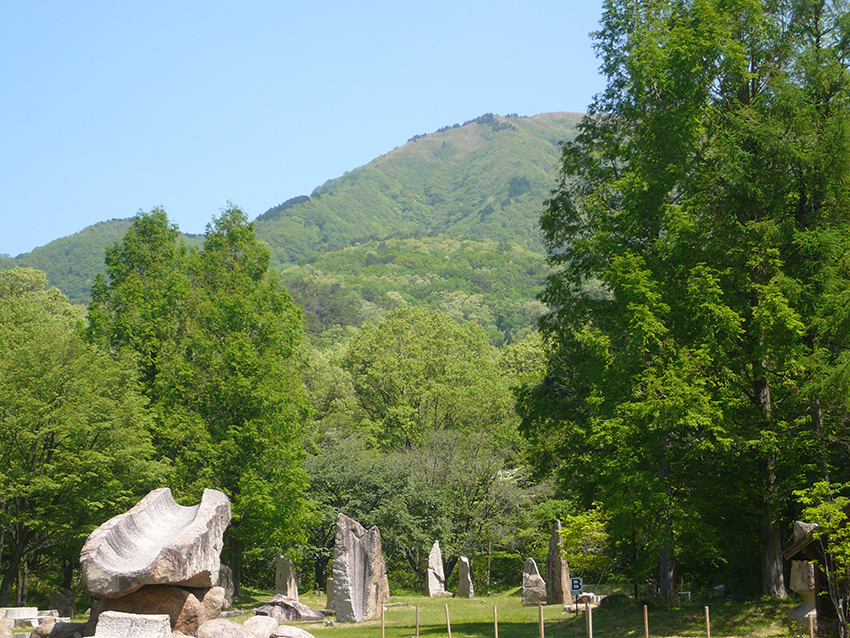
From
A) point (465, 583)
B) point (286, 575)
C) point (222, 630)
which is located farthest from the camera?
point (465, 583)

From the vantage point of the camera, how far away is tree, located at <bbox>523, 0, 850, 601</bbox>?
61.5 ft

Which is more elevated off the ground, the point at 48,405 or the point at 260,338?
the point at 260,338

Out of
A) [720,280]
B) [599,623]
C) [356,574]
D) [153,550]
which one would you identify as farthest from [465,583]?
[153,550]

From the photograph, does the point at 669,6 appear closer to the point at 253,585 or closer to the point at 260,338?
the point at 260,338

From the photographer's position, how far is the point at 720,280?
67.4ft

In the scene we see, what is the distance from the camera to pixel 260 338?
30969mm

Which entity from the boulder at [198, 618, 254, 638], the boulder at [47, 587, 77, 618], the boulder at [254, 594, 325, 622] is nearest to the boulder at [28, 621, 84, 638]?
the boulder at [198, 618, 254, 638]

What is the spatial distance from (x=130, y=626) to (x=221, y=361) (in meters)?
15.6

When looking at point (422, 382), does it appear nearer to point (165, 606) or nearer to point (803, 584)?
point (165, 606)

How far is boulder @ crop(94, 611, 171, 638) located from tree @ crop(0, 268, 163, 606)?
1017 centimetres

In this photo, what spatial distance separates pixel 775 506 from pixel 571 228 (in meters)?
9.86

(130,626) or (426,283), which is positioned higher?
(426,283)

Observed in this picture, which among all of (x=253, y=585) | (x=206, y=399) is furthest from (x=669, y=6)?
(x=253, y=585)

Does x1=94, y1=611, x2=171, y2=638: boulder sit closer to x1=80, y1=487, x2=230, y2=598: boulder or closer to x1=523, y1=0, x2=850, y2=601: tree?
x1=80, y1=487, x2=230, y2=598: boulder
